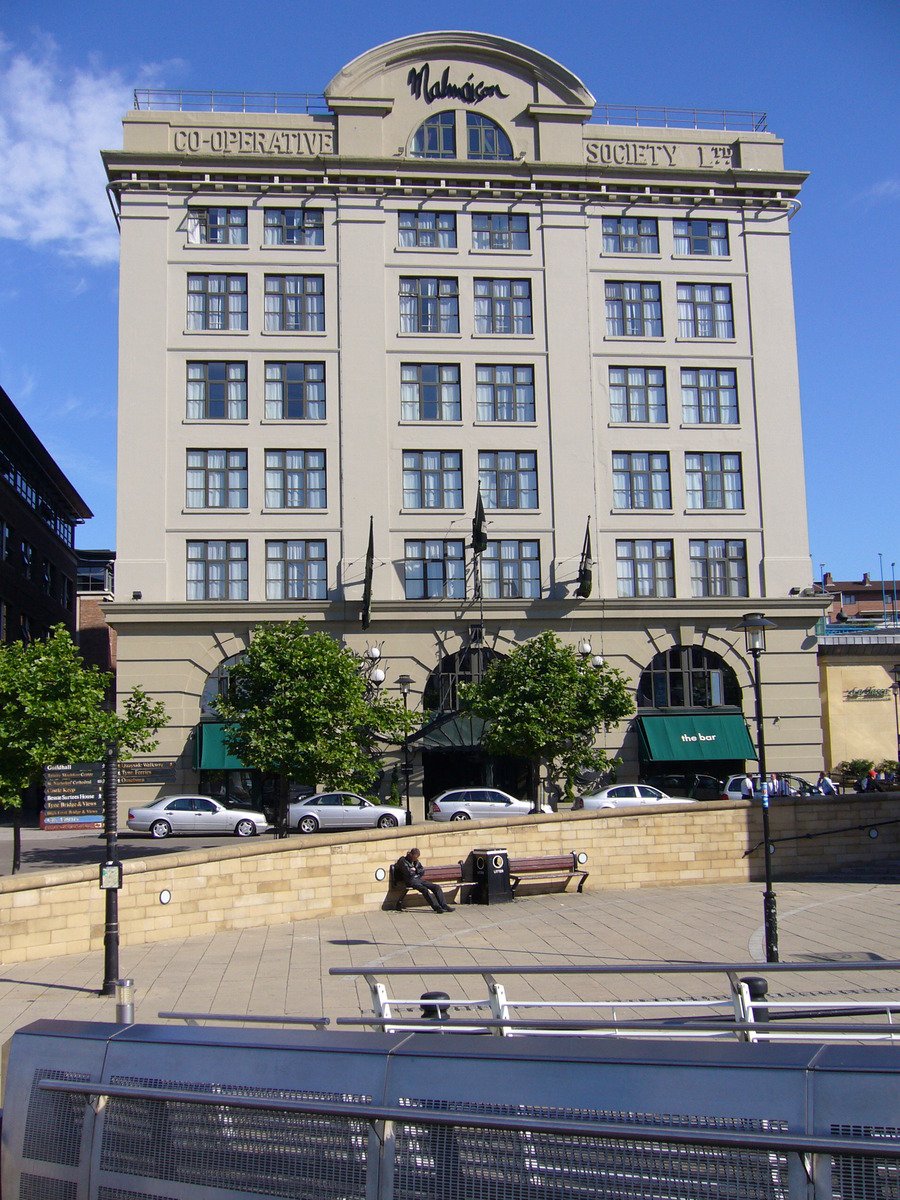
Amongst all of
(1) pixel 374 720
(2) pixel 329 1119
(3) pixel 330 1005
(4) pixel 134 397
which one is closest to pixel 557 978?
(3) pixel 330 1005

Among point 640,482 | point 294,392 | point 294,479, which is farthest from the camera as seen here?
point 640,482

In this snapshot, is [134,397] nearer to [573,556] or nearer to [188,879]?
[573,556]

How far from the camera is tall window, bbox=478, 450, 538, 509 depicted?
38.9 metres

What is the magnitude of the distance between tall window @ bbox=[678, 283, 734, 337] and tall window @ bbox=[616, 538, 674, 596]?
8113 mm

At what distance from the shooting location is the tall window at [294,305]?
38844mm

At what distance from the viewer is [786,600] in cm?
3900

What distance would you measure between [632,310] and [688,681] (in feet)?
44.7

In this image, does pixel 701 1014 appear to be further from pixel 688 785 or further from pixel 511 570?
→ pixel 511 570

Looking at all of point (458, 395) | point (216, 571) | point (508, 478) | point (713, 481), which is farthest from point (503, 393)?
point (216, 571)

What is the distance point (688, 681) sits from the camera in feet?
127

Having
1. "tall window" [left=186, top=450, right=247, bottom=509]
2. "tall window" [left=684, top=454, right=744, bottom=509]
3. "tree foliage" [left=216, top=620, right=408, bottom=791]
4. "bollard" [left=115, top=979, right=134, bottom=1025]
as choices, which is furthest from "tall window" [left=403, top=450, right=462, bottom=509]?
"bollard" [left=115, top=979, right=134, bottom=1025]

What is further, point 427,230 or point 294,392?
point 427,230

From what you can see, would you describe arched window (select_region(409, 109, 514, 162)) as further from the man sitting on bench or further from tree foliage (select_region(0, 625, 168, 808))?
the man sitting on bench

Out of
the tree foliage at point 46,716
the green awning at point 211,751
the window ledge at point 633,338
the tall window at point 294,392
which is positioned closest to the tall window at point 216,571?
the green awning at point 211,751
